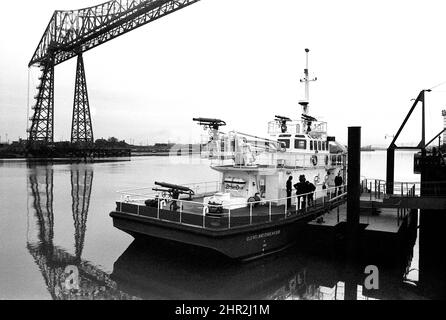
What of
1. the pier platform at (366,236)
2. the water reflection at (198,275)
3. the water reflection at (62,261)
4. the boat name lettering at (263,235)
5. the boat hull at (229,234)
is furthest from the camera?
the pier platform at (366,236)

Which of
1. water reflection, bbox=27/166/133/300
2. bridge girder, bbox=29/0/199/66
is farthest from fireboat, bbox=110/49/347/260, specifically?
bridge girder, bbox=29/0/199/66

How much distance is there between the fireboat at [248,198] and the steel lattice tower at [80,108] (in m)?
48.4

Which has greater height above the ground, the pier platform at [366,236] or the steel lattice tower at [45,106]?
the steel lattice tower at [45,106]

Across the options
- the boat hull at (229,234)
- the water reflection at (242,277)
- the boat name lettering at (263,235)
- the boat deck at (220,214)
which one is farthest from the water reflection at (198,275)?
the boat deck at (220,214)

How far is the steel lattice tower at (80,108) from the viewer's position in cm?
5831

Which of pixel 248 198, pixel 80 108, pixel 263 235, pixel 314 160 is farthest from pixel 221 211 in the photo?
pixel 80 108

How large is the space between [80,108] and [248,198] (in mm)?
52568

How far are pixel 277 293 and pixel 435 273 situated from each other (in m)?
5.89

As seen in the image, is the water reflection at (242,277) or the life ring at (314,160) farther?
the life ring at (314,160)

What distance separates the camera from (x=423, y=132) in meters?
18.4

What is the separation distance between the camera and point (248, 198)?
14.2 m

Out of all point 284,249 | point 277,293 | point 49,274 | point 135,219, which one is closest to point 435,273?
point 284,249

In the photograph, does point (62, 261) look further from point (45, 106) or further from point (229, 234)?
point (45, 106)

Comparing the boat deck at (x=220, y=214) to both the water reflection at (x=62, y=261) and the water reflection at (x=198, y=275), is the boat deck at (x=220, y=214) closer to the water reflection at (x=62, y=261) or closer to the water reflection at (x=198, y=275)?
the water reflection at (x=198, y=275)
